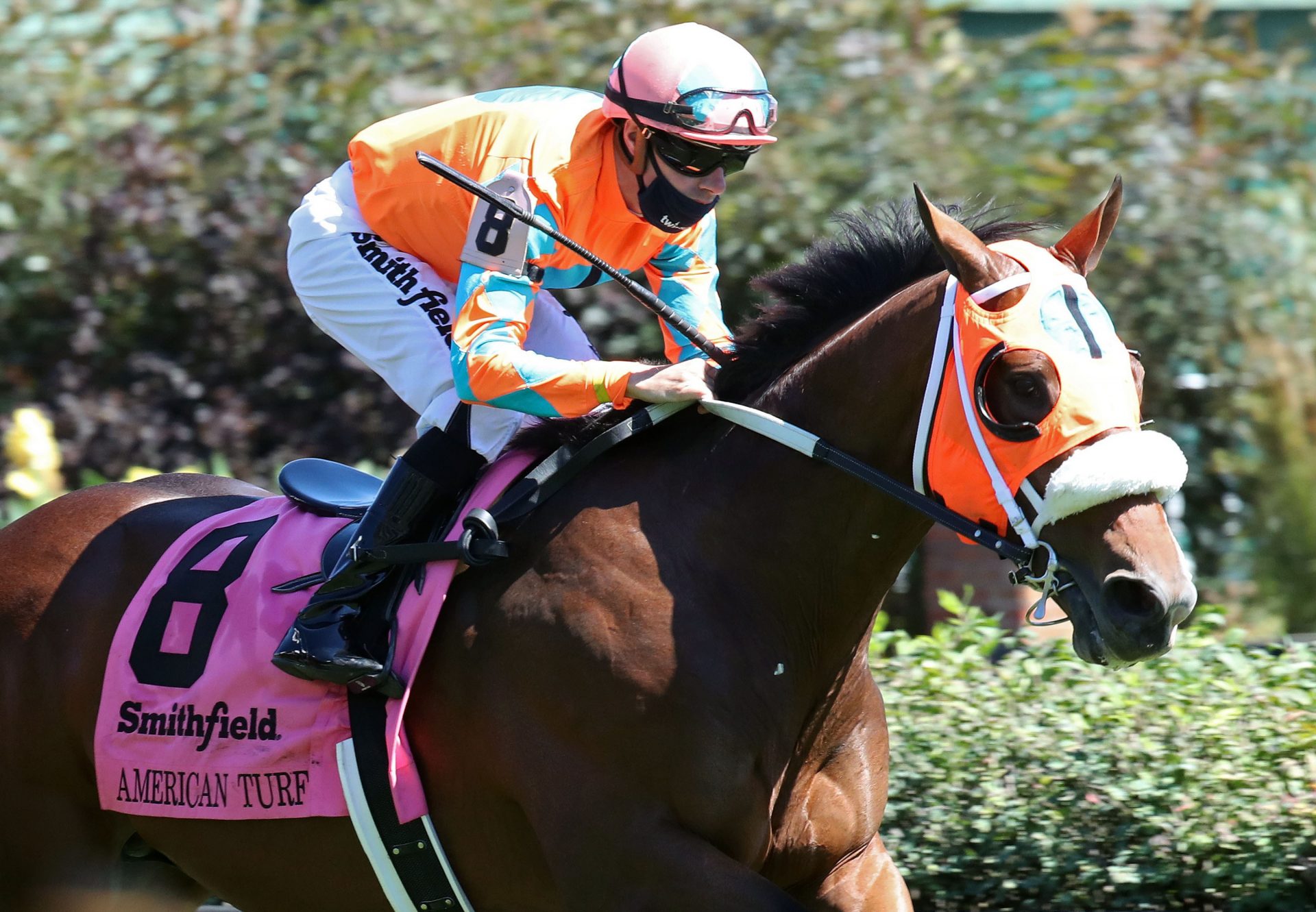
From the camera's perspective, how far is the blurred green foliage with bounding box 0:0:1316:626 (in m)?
7.93

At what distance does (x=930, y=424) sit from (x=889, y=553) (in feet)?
1.10

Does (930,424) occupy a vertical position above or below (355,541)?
above

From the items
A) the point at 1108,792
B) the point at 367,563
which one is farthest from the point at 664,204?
the point at 1108,792

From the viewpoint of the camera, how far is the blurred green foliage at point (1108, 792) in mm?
4617

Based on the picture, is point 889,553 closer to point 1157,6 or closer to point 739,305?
point 739,305

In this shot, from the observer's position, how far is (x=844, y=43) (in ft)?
27.6

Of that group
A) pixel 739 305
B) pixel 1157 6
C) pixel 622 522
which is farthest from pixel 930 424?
pixel 1157 6

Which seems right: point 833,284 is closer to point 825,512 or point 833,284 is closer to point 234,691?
point 825,512

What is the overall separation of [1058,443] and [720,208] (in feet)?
17.4

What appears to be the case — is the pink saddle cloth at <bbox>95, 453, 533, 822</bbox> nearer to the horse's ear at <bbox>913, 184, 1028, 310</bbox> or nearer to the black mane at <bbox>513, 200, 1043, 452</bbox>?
the black mane at <bbox>513, 200, 1043, 452</bbox>

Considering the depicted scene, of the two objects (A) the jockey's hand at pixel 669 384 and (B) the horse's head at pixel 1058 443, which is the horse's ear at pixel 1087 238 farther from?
(A) the jockey's hand at pixel 669 384

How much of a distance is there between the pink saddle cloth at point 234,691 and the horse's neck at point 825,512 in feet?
A: 1.84

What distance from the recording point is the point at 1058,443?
290cm

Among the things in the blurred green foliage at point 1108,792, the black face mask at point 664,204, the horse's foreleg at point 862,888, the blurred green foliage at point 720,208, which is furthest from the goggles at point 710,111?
the blurred green foliage at point 720,208
